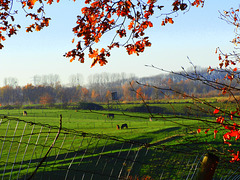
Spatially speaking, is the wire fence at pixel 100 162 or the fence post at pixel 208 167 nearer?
the wire fence at pixel 100 162

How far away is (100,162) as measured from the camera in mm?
18281

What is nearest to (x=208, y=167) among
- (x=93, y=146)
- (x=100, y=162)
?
(x=100, y=162)

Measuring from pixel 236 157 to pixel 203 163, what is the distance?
5.23 feet

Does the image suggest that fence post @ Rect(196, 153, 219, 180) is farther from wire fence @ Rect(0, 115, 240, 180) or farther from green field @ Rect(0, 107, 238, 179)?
green field @ Rect(0, 107, 238, 179)

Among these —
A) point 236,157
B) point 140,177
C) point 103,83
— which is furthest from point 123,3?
point 103,83

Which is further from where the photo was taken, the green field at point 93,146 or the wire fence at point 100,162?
the green field at point 93,146

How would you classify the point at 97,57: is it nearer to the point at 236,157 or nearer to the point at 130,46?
the point at 130,46

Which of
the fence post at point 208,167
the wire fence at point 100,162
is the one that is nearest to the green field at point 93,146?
the wire fence at point 100,162

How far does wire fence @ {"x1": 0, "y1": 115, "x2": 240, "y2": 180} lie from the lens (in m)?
2.90

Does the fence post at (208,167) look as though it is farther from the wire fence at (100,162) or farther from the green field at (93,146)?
the green field at (93,146)

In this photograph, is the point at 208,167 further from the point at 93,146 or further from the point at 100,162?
the point at 93,146

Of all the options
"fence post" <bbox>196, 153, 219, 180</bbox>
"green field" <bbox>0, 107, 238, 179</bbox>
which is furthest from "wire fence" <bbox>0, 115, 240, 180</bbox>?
"fence post" <bbox>196, 153, 219, 180</bbox>

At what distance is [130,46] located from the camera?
7500mm

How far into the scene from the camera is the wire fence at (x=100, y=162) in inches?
114
